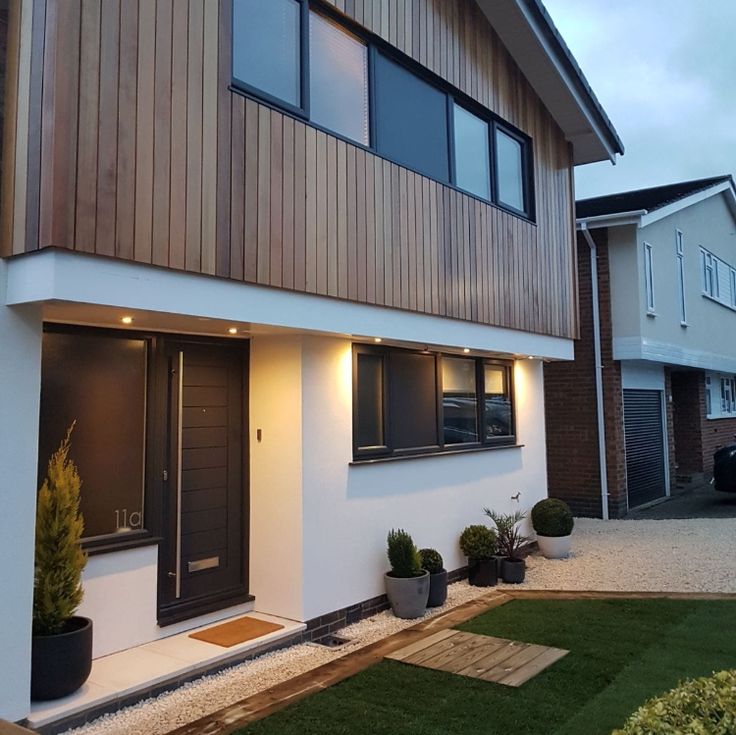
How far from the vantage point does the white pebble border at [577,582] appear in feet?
14.9

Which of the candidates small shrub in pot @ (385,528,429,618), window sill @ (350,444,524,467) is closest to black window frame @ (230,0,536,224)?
window sill @ (350,444,524,467)

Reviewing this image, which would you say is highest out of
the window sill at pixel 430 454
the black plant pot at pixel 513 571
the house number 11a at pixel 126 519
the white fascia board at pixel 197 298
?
the white fascia board at pixel 197 298

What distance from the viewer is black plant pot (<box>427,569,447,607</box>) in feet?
22.9

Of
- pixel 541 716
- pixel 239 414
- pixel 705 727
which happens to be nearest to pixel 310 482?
pixel 239 414

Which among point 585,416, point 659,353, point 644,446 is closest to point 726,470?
point 644,446

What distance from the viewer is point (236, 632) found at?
574cm

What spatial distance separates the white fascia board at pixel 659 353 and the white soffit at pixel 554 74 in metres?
3.37

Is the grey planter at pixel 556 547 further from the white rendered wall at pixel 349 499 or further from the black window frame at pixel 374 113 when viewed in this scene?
the black window frame at pixel 374 113

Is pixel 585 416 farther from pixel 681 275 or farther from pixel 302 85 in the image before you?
pixel 302 85

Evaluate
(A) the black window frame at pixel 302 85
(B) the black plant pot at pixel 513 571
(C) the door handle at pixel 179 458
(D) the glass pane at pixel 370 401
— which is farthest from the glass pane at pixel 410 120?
(B) the black plant pot at pixel 513 571

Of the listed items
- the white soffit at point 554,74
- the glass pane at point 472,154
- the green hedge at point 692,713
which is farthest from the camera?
the white soffit at point 554,74

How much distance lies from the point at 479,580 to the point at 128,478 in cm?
429

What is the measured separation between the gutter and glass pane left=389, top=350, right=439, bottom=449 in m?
5.72

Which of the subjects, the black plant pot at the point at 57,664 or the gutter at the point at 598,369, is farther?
the gutter at the point at 598,369
